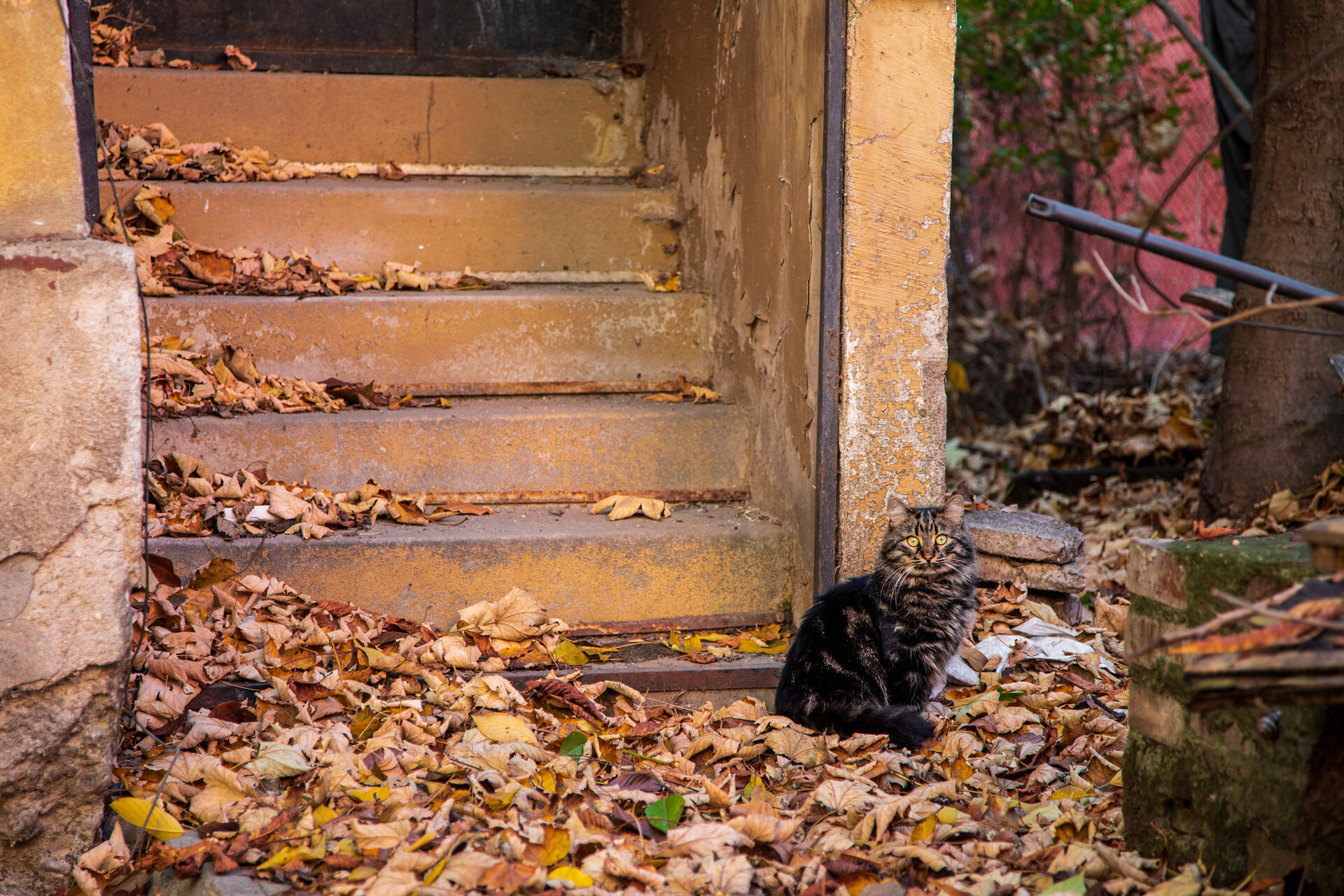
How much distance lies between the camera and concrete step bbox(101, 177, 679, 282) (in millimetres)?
4859

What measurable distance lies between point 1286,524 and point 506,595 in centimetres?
353

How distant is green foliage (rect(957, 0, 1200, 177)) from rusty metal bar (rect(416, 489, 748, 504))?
5.99 meters

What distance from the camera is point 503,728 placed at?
10.3ft

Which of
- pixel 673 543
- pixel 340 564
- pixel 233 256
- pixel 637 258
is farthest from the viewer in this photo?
pixel 637 258

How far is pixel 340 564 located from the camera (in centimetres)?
368

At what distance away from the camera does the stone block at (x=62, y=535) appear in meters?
2.50

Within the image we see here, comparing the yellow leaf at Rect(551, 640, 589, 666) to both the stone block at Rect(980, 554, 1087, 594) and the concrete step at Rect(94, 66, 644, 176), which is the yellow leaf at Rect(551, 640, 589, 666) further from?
the concrete step at Rect(94, 66, 644, 176)

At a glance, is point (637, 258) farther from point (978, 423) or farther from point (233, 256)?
point (978, 423)

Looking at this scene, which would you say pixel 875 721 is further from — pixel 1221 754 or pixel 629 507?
pixel 629 507

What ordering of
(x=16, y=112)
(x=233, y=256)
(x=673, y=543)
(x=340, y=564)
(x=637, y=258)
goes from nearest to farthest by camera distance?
1. (x=16, y=112)
2. (x=340, y=564)
3. (x=673, y=543)
4. (x=233, y=256)
5. (x=637, y=258)

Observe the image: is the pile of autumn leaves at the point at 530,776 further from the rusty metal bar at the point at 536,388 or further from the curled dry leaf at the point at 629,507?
the rusty metal bar at the point at 536,388

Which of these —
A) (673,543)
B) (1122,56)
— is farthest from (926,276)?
(1122,56)

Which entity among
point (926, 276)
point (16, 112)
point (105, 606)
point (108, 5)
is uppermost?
point (108, 5)

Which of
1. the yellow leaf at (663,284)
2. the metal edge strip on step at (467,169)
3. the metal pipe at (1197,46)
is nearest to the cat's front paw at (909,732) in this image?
the yellow leaf at (663,284)
